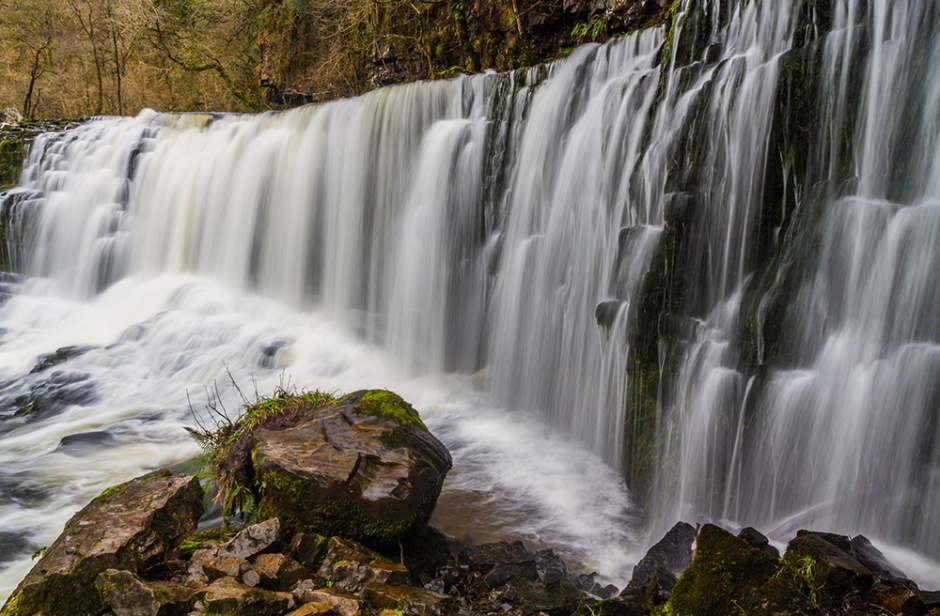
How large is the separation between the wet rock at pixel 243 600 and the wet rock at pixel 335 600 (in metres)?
0.07

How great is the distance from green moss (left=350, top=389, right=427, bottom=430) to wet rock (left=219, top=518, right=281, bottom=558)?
3.26 ft

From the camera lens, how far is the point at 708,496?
460 centimetres

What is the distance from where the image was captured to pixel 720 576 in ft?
9.20

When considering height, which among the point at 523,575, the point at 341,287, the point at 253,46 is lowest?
the point at 523,575

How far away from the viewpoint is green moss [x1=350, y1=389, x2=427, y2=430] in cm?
427

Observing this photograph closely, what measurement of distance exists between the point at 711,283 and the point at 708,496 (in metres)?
1.53

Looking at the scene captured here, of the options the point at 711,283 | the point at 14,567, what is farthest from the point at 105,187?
the point at 711,283

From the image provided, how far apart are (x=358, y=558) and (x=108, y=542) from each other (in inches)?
51.3

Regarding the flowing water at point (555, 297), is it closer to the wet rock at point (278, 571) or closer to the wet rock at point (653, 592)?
the wet rock at point (653, 592)

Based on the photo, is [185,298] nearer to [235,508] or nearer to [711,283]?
[235,508]

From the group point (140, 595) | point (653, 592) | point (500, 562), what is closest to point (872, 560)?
point (653, 592)

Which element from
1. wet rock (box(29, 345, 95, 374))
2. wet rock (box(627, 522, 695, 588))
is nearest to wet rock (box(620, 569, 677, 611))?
wet rock (box(627, 522, 695, 588))

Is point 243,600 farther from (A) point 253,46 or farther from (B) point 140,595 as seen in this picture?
(A) point 253,46

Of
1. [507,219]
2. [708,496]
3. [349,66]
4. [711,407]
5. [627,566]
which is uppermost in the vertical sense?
[349,66]
